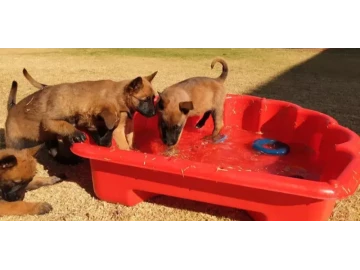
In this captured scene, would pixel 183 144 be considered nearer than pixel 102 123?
No

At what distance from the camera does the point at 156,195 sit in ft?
15.0

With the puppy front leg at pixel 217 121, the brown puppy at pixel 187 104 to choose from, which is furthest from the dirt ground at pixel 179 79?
the puppy front leg at pixel 217 121

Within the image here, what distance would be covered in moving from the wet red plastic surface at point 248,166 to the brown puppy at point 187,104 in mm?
354

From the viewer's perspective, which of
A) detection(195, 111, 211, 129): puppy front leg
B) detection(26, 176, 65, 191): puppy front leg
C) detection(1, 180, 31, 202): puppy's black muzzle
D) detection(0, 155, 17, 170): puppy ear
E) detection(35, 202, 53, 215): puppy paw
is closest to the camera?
detection(0, 155, 17, 170): puppy ear

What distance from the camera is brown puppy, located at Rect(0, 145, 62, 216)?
4.13 meters

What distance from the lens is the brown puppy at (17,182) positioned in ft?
13.5

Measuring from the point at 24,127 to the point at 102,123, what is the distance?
95cm

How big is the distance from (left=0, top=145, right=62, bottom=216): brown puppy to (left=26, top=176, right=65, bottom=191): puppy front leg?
0.33 m

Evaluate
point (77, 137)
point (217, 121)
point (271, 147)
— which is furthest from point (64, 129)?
point (271, 147)

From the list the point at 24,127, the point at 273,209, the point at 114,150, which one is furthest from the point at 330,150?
the point at 24,127

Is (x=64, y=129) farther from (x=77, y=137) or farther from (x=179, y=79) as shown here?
(x=179, y=79)

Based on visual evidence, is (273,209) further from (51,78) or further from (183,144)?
(51,78)

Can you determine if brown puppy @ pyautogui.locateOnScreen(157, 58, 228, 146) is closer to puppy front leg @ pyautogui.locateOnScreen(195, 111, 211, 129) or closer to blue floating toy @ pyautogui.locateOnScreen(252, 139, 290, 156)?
puppy front leg @ pyautogui.locateOnScreen(195, 111, 211, 129)

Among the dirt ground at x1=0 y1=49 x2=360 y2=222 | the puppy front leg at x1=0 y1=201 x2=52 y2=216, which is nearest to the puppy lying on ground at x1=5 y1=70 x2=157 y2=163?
the dirt ground at x1=0 y1=49 x2=360 y2=222
